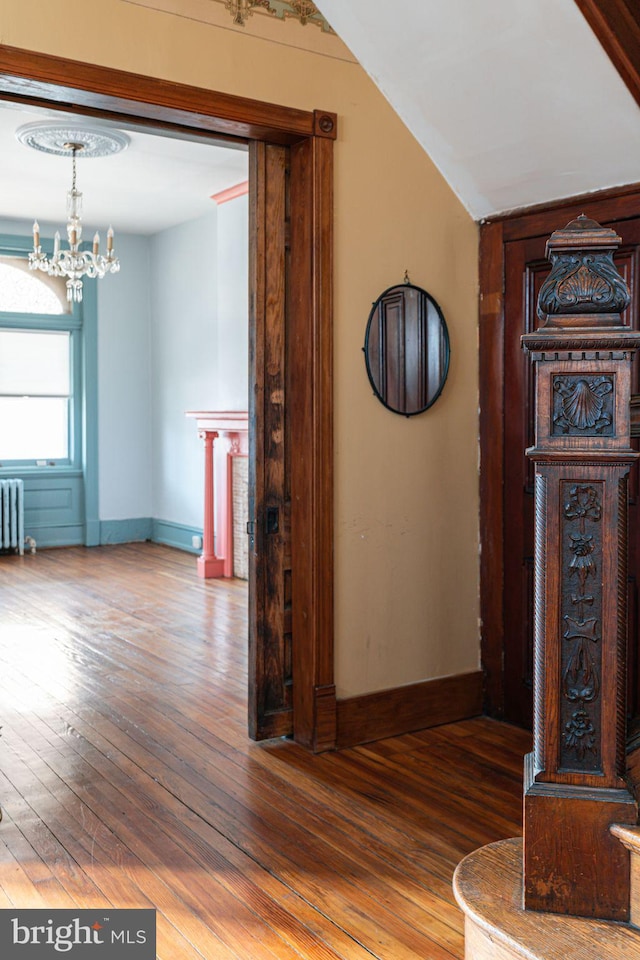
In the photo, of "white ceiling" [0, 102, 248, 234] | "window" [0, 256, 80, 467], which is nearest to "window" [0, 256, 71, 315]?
"window" [0, 256, 80, 467]

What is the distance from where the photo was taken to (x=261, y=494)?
3.70 m

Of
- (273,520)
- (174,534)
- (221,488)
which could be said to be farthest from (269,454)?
(174,534)

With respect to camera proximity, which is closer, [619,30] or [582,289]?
[582,289]

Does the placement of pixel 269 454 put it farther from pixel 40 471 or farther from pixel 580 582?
pixel 40 471

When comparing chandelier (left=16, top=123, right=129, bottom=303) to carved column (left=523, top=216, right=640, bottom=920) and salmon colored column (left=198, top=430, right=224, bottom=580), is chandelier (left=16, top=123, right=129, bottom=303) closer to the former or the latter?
salmon colored column (left=198, top=430, right=224, bottom=580)

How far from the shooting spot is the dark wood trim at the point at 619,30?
113 inches

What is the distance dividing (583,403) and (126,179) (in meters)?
6.25

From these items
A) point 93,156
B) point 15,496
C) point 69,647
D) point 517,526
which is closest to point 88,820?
point 517,526

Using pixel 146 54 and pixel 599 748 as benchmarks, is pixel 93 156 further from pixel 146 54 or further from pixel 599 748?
pixel 599 748

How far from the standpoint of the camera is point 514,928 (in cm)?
177

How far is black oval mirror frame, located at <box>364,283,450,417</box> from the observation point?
148 inches

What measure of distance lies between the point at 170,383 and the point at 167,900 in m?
7.13
